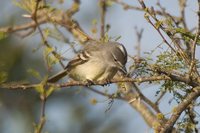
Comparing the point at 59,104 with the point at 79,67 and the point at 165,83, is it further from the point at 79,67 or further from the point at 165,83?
the point at 165,83

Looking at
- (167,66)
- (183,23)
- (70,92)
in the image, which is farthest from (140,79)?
(70,92)

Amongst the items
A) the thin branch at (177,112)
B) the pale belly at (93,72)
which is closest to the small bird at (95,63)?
the pale belly at (93,72)

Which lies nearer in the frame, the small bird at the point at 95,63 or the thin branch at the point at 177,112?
the thin branch at the point at 177,112

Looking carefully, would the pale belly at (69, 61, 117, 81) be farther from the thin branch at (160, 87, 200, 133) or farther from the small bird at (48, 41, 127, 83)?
the thin branch at (160, 87, 200, 133)

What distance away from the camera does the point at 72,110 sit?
308 inches

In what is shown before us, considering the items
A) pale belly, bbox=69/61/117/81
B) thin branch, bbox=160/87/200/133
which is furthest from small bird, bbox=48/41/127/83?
thin branch, bbox=160/87/200/133

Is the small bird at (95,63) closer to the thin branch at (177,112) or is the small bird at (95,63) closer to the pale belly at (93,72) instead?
the pale belly at (93,72)

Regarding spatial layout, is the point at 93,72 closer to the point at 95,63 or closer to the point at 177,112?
the point at 95,63

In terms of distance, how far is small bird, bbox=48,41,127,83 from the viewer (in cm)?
650

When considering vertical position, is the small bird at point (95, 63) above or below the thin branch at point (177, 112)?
below

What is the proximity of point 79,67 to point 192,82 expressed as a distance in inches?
148

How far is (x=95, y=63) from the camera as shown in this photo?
6973 millimetres

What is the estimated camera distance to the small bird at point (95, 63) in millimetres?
6504

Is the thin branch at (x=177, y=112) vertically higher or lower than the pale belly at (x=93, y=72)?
higher
